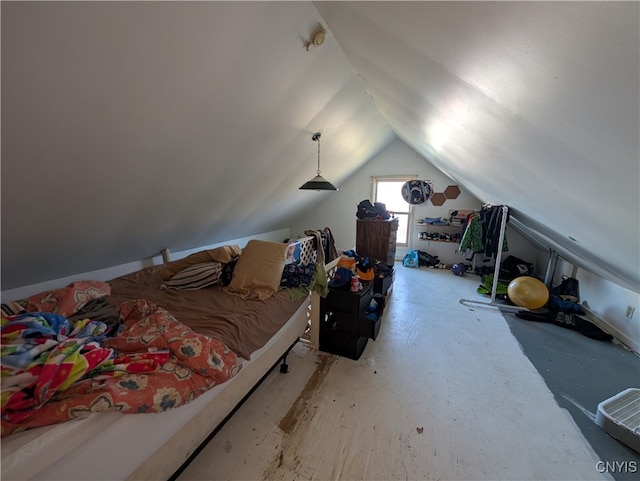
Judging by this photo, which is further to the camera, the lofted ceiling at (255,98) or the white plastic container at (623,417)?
the white plastic container at (623,417)

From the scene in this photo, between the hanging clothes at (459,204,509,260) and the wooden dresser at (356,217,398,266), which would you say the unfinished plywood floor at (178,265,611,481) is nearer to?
the wooden dresser at (356,217,398,266)

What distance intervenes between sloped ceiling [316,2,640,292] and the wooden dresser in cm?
158

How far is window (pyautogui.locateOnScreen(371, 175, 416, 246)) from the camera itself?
5305 mm

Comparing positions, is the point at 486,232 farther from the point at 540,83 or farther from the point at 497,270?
the point at 540,83

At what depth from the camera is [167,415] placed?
1024 mm

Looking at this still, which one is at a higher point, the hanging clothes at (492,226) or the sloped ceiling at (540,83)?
the sloped ceiling at (540,83)

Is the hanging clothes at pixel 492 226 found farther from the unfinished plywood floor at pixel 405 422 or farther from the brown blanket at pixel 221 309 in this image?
the brown blanket at pixel 221 309

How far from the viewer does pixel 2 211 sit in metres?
1.32

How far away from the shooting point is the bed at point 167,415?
2.50 feet

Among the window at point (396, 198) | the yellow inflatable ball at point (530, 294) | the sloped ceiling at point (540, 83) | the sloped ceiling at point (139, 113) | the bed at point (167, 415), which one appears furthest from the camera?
the window at point (396, 198)

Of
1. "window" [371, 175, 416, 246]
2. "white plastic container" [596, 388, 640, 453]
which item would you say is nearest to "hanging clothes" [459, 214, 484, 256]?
"window" [371, 175, 416, 246]

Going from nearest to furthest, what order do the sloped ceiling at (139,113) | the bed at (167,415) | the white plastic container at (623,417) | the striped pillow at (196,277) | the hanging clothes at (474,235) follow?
the bed at (167,415) < the sloped ceiling at (139,113) < the white plastic container at (623,417) < the striped pillow at (196,277) < the hanging clothes at (474,235)

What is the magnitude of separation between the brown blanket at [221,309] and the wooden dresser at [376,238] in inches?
61.9

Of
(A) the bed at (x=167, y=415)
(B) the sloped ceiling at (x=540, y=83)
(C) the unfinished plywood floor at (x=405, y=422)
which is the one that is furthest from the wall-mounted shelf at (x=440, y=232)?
(A) the bed at (x=167, y=415)
